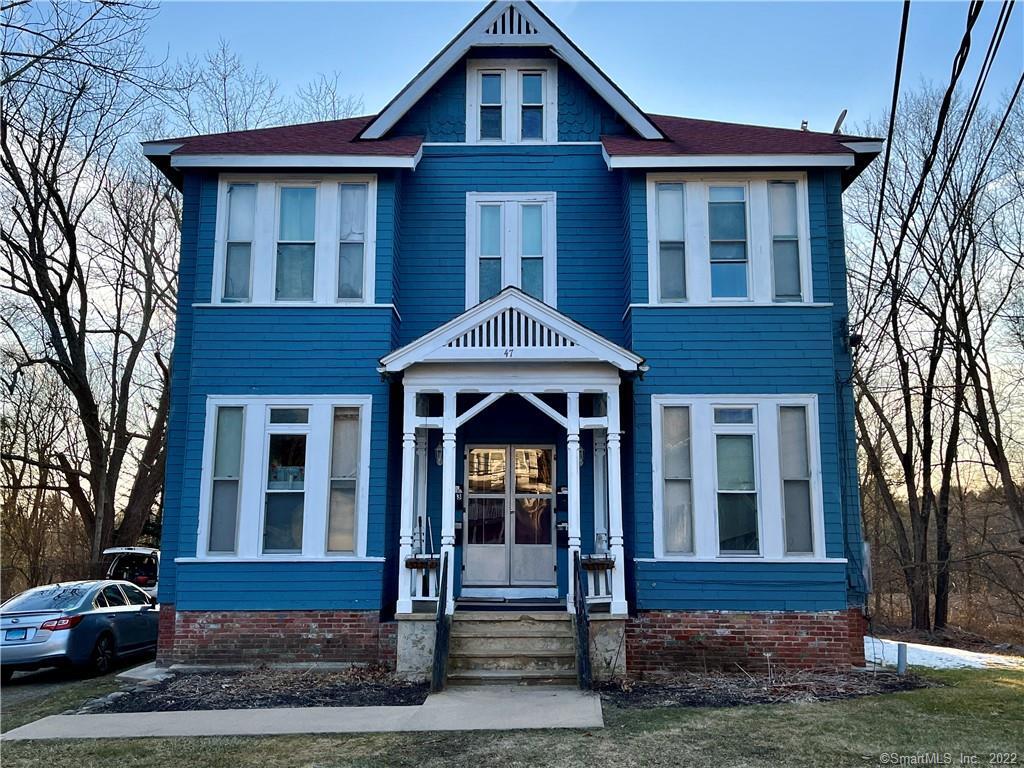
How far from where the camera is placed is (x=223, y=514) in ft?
37.8

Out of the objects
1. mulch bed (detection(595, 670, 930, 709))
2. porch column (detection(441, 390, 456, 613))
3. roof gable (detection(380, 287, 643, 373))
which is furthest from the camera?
roof gable (detection(380, 287, 643, 373))

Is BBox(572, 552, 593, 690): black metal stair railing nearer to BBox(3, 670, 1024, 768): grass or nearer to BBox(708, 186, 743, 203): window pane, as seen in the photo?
BBox(3, 670, 1024, 768): grass

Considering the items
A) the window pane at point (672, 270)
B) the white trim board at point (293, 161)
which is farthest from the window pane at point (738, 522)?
the white trim board at point (293, 161)

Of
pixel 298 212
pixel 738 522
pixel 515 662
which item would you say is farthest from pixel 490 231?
pixel 515 662

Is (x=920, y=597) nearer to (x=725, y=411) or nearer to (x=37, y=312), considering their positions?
(x=725, y=411)

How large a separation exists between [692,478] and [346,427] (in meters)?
4.62

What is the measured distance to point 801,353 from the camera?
11.6 meters

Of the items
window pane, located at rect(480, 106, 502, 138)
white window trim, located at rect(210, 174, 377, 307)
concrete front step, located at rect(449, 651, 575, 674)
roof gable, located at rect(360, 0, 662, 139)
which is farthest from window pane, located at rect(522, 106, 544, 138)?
concrete front step, located at rect(449, 651, 575, 674)

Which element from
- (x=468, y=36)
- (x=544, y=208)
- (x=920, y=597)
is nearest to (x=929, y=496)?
(x=920, y=597)

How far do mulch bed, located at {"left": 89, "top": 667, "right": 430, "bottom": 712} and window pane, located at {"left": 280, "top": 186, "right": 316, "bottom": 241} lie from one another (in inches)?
229

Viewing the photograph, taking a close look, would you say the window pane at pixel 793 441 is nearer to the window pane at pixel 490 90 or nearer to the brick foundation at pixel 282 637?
the brick foundation at pixel 282 637

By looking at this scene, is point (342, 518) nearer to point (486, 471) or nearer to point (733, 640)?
point (486, 471)

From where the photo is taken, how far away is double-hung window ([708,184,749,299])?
11.9 metres

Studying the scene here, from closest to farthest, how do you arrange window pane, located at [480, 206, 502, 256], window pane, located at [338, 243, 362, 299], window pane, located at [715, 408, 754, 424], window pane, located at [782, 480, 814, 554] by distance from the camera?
window pane, located at [782, 480, 814, 554]
window pane, located at [715, 408, 754, 424]
window pane, located at [338, 243, 362, 299]
window pane, located at [480, 206, 502, 256]
